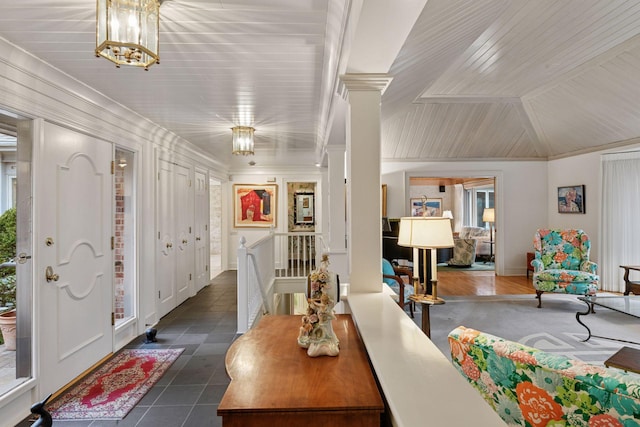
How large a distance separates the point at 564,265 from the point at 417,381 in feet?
17.3

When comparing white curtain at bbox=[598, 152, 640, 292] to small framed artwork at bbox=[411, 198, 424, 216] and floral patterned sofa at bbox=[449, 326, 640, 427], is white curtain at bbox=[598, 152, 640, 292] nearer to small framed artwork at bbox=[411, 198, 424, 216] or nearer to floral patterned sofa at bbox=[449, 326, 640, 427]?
small framed artwork at bbox=[411, 198, 424, 216]

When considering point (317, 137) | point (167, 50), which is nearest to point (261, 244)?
point (317, 137)

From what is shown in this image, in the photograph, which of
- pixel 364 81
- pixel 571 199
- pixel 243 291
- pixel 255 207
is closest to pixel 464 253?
pixel 571 199

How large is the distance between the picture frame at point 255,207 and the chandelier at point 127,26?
587cm

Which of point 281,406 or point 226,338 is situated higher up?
point 281,406

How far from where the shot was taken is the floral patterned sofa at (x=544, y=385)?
926 mm

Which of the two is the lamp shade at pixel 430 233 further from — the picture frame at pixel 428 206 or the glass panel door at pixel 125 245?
the picture frame at pixel 428 206

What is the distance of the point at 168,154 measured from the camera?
14.4 feet

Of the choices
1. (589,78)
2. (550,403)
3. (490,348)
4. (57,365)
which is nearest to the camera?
(550,403)

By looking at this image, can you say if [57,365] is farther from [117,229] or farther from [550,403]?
[550,403]

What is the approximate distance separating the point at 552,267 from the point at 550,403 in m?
4.83

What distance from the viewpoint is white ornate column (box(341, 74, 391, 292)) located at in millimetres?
1843

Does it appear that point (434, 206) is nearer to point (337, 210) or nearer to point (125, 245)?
point (337, 210)

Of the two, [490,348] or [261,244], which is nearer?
[490,348]
